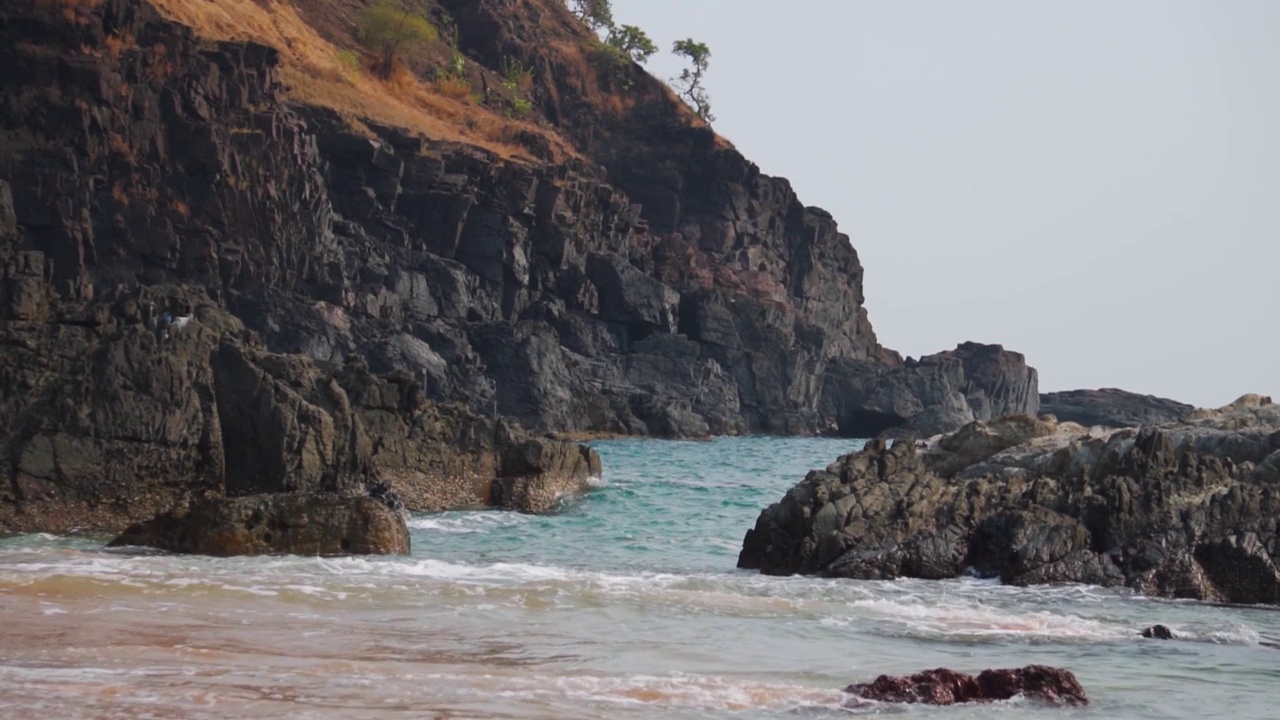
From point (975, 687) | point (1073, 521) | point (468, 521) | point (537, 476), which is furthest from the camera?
point (537, 476)

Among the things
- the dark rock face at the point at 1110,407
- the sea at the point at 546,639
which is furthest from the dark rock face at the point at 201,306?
the dark rock face at the point at 1110,407

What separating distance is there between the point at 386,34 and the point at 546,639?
9839cm

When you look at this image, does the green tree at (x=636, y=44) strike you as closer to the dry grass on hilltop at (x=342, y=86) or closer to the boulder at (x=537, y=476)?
the dry grass on hilltop at (x=342, y=86)

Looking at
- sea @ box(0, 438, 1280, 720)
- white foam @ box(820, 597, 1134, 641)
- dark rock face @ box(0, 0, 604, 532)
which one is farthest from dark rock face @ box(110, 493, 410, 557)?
white foam @ box(820, 597, 1134, 641)

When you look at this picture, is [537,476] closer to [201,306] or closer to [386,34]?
[201,306]

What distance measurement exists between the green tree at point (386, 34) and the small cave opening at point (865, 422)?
39.3 m

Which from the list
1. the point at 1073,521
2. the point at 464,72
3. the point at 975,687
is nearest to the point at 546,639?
the point at 975,687

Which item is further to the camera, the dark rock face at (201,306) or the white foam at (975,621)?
the dark rock face at (201,306)

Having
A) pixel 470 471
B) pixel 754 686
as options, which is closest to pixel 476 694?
pixel 754 686

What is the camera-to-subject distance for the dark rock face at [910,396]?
104m

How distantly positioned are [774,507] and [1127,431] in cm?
583

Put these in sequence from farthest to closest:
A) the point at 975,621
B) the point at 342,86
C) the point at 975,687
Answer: the point at 342,86 < the point at 975,621 < the point at 975,687

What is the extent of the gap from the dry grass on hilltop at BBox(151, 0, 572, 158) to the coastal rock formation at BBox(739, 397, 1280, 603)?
6680cm

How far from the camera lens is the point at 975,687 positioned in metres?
11.1
